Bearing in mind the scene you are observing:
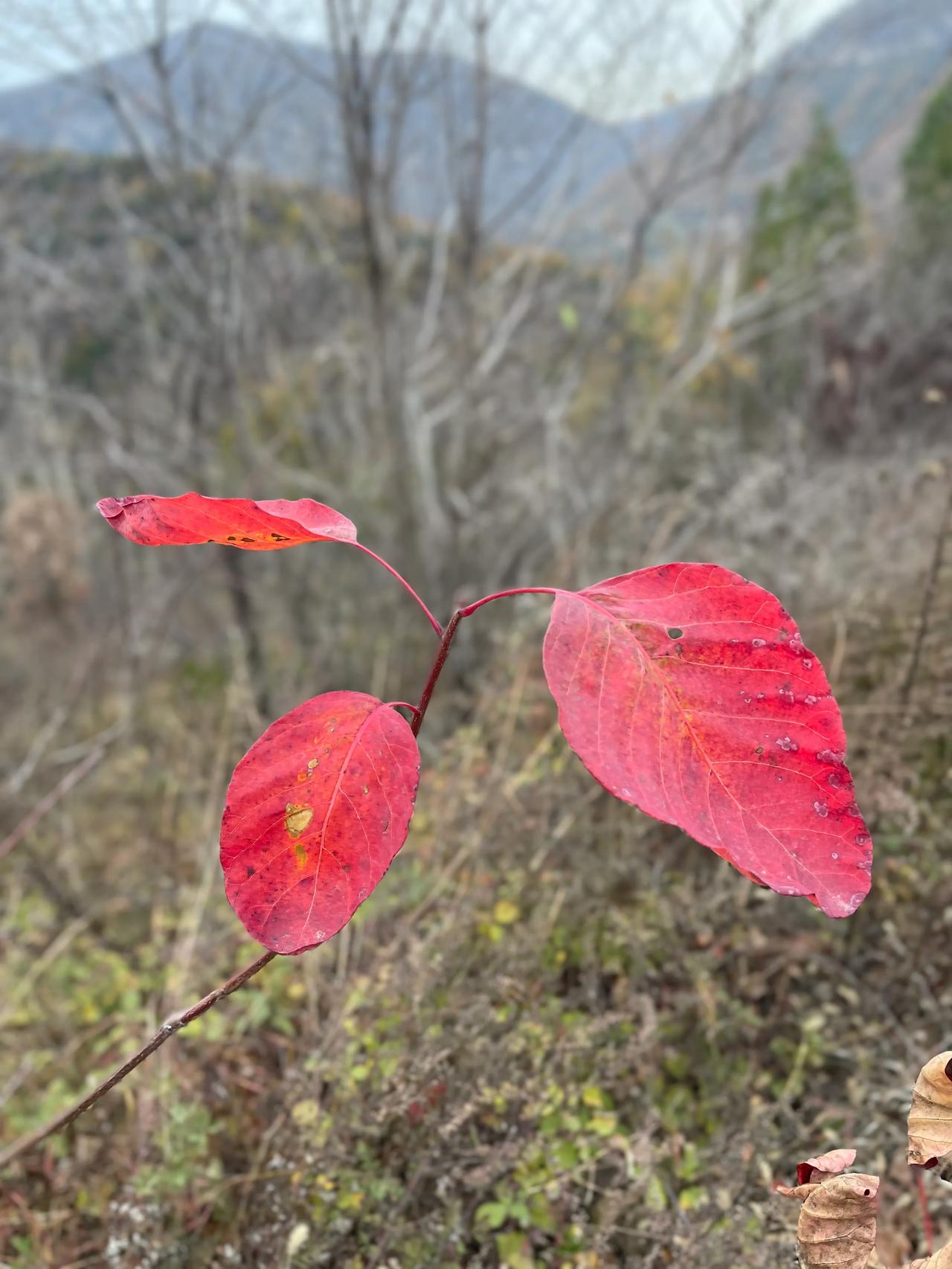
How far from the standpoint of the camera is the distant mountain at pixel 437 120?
3.28 metres

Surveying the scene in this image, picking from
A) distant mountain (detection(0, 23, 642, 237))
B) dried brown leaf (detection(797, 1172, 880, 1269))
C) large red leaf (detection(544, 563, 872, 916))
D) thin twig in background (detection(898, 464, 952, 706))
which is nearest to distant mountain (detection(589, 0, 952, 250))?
distant mountain (detection(0, 23, 642, 237))

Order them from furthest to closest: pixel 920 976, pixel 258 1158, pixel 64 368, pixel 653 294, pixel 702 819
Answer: pixel 64 368 < pixel 653 294 < pixel 920 976 < pixel 258 1158 < pixel 702 819

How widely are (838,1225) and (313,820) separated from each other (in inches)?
18.0

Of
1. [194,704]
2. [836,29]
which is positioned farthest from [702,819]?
[836,29]

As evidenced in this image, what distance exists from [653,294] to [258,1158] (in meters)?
9.13

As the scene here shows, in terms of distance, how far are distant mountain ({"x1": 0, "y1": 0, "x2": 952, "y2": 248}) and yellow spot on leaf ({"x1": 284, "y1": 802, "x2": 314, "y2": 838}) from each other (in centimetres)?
340

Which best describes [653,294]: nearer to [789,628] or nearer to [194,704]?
[194,704]

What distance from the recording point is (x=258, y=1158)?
3.74 feet

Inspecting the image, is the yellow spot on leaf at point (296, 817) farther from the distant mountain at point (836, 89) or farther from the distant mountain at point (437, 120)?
the distant mountain at point (836, 89)

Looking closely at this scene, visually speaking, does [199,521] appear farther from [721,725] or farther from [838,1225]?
[838,1225]

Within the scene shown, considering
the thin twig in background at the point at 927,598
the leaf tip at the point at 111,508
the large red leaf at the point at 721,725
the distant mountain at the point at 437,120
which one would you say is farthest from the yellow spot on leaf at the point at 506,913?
the distant mountain at the point at 437,120

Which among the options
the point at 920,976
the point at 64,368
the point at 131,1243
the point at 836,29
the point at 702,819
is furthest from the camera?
the point at 64,368

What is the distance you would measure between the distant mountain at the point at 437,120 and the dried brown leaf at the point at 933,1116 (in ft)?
11.8

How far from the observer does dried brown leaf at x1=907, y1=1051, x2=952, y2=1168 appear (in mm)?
524
